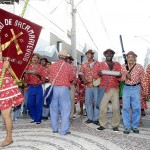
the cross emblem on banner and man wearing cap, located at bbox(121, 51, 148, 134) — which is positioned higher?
the cross emblem on banner

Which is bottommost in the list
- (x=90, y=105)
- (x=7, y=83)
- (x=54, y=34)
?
(x=90, y=105)

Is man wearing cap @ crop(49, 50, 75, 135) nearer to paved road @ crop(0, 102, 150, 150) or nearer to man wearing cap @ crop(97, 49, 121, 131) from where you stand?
paved road @ crop(0, 102, 150, 150)

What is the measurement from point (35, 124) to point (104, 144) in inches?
109

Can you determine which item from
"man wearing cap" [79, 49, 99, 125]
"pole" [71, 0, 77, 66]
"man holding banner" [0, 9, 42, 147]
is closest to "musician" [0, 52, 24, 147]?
"man holding banner" [0, 9, 42, 147]

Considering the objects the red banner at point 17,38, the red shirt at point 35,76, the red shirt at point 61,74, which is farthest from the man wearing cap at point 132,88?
the red shirt at point 35,76

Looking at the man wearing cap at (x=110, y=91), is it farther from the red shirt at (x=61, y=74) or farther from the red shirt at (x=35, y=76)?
the red shirt at (x=35, y=76)

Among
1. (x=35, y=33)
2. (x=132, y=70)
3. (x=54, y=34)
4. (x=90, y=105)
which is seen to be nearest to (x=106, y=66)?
(x=132, y=70)

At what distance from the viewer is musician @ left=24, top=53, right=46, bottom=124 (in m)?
8.35

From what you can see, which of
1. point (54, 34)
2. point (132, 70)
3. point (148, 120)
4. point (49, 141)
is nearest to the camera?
point (49, 141)

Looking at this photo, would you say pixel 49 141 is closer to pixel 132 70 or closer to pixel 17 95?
pixel 17 95

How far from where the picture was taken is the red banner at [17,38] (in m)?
6.05

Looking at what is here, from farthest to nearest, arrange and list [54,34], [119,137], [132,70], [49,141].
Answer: [54,34] → [132,70] → [119,137] → [49,141]

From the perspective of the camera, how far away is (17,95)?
5.80m

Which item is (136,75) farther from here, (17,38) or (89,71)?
(17,38)
